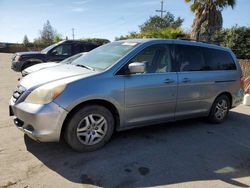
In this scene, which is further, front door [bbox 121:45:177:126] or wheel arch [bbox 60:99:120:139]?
front door [bbox 121:45:177:126]

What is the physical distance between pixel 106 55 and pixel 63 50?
776 centimetres

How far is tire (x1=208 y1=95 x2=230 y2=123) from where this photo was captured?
5.98 metres

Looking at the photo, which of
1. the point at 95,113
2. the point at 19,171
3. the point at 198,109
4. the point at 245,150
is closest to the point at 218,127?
the point at 198,109

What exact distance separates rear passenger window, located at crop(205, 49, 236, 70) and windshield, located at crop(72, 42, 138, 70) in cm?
187

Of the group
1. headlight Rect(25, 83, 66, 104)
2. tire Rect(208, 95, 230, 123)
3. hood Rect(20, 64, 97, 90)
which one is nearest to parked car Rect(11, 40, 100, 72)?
hood Rect(20, 64, 97, 90)

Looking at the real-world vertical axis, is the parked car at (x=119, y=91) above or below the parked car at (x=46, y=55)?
below

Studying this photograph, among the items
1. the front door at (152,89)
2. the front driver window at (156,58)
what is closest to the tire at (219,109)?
the front door at (152,89)

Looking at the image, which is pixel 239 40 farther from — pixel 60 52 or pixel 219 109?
pixel 60 52

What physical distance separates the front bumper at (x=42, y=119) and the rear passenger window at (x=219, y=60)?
135 inches

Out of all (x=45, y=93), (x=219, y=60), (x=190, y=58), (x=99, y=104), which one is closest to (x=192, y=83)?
(x=190, y=58)

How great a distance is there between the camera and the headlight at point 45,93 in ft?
12.2

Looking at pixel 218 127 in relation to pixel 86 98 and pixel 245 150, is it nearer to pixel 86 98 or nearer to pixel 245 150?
pixel 245 150

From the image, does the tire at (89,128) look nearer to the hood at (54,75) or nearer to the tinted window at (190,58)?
the hood at (54,75)

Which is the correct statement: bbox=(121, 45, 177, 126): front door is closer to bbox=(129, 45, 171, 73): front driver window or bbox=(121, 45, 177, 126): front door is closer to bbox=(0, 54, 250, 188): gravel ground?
bbox=(129, 45, 171, 73): front driver window
